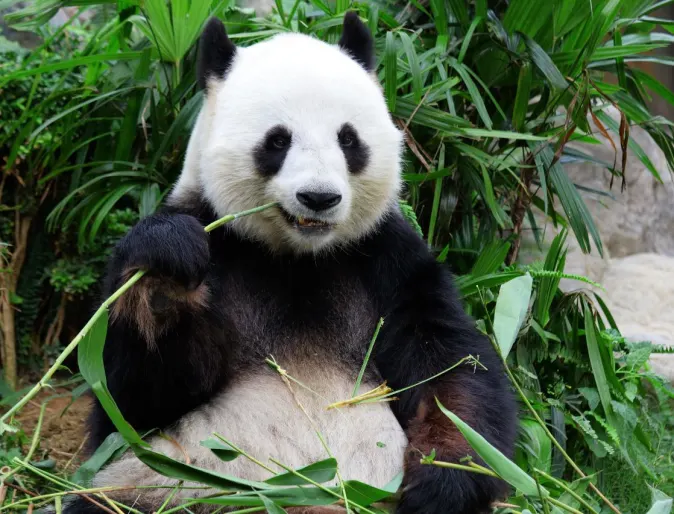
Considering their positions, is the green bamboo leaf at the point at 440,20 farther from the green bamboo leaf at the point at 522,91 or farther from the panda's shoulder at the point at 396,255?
the panda's shoulder at the point at 396,255

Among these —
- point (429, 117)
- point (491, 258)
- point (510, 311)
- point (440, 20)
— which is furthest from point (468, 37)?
point (510, 311)

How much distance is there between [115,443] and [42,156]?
2287 millimetres

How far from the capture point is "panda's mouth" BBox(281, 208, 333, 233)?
9.18 feet

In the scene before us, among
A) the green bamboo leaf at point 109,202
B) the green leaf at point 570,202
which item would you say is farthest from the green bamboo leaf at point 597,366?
the green bamboo leaf at point 109,202

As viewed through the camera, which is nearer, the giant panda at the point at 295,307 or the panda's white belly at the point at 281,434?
the giant panda at the point at 295,307

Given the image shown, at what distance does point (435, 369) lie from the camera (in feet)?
9.84

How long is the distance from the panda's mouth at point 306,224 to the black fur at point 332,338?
25cm

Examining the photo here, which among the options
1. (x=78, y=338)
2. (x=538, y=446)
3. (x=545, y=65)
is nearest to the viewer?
(x=78, y=338)

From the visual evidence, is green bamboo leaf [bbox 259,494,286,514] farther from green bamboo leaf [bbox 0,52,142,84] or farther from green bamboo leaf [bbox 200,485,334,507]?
green bamboo leaf [bbox 0,52,142,84]

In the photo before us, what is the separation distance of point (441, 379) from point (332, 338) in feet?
1.38

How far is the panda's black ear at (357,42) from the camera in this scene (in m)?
3.21

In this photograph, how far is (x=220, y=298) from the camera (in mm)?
2916

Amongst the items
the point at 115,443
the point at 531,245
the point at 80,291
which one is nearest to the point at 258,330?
the point at 115,443

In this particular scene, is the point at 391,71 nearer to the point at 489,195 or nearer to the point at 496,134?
the point at 496,134
